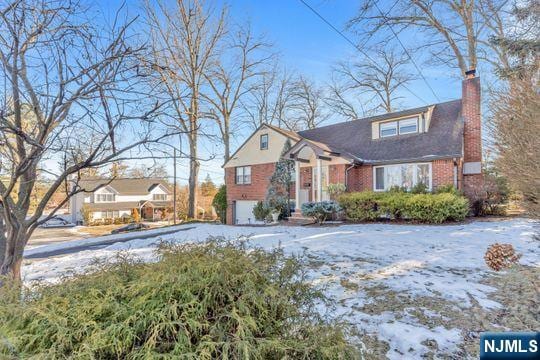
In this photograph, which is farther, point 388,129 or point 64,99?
point 388,129

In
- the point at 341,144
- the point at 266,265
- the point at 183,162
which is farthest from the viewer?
the point at 341,144

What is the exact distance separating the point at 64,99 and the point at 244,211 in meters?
17.3

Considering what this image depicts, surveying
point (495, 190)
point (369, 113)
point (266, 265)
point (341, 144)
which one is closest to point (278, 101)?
point (369, 113)

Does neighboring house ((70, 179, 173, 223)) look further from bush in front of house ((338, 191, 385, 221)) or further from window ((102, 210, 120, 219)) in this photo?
bush in front of house ((338, 191, 385, 221))

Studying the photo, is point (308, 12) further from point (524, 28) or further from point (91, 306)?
point (91, 306)

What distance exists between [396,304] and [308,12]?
7864 mm

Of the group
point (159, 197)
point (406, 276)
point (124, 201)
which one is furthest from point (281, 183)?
point (159, 197)

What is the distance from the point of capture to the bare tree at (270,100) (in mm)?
27578

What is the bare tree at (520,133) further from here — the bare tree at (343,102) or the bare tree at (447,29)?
the bare tree at (343,102)

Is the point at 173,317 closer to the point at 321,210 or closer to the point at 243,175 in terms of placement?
the point at 321,210

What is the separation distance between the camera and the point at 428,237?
8375 millimetres

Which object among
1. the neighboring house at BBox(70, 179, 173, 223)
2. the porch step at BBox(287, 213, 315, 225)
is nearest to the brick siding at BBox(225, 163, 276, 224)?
the porch step at BBox(287, 213, 315, 225)

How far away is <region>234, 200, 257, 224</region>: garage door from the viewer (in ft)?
63.3

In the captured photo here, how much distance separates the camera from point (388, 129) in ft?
52.0
